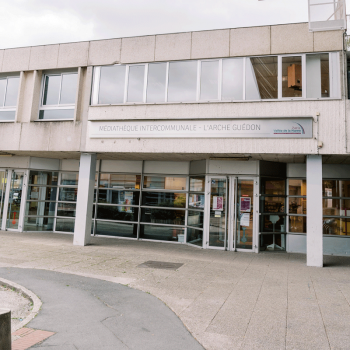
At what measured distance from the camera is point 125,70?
11.0 meters

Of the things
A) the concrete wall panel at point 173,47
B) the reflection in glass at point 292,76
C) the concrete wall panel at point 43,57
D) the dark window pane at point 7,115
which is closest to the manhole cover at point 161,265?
the reflection in glass at point 292,76

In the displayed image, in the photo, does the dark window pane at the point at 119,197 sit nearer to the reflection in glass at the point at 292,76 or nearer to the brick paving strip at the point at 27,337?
the reflection in glass at the point at 292,76

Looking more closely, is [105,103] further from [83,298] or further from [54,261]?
[83,298]

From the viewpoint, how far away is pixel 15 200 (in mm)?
13906

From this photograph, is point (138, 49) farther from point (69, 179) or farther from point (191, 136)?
point (69, 179)

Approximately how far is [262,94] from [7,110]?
388 inches

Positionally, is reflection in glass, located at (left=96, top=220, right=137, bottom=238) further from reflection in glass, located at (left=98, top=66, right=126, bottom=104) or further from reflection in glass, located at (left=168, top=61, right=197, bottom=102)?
reflection in glass, located at (left=168, top=61, right=197, bottom=102)

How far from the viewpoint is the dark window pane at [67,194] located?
14.2 m

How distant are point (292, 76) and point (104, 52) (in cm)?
640

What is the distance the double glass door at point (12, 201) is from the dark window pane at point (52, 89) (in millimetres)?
3692

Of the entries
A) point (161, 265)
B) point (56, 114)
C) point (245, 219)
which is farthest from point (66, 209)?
point (245, 219)

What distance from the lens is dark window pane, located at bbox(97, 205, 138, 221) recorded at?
13180mm

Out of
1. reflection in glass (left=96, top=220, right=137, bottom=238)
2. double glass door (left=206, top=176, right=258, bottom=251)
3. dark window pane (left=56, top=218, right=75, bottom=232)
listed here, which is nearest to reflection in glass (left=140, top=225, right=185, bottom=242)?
reflection in glass (left=96, top=220, right=137, bottom=238)

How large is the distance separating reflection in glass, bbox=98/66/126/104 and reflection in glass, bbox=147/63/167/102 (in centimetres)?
99
